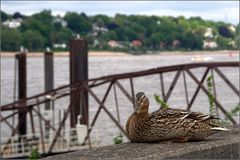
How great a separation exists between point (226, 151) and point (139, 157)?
81 centimetres

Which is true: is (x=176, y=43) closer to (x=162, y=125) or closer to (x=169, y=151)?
(x=162, y=125)

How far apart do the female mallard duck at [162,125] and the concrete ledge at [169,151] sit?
0.20 ft

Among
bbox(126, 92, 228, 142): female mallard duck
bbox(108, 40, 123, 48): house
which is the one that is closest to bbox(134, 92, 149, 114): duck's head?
bbox(126, 92, 228, 142): female mallard duck

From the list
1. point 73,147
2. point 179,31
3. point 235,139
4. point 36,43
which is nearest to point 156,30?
point 179,31

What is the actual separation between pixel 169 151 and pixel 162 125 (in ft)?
1.50

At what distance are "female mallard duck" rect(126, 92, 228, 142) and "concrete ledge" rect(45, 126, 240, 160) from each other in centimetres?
6

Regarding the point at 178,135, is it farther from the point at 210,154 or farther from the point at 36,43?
the point at 36,43

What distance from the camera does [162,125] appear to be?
5.39 metres

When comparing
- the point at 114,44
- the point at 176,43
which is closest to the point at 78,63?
the point at 176,43

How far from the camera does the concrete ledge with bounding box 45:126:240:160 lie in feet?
16.1

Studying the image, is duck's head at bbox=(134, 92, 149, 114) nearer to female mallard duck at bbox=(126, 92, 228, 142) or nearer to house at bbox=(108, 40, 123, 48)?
female mallard duck at bbox=(126, 92, 228, 142)

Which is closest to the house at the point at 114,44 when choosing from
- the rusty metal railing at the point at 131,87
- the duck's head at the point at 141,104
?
the rusty metal railing at the point at 131,87

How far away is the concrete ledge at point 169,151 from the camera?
4.91 metres

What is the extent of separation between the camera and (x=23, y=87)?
30.0 metres
